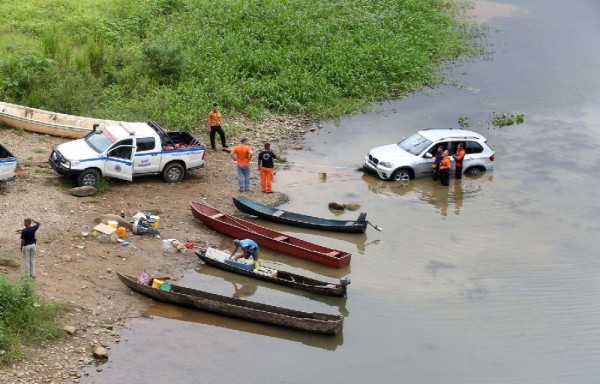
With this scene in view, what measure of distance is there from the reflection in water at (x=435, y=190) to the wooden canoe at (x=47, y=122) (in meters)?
8.74


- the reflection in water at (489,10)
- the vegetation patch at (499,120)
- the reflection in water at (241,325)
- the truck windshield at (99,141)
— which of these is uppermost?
the reflection in water at (489,10)

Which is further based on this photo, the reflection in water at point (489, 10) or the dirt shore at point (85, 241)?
the reflection in water at point (489, 10)

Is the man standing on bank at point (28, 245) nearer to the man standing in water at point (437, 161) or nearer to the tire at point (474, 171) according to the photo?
the man standing in water at point (437, 161)

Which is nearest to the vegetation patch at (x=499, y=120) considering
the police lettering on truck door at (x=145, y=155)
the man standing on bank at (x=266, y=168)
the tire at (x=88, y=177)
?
the man standing on bank at (x=266, y=168)

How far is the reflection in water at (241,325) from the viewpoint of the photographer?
18.7 meters

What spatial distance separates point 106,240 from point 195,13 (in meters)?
17.3

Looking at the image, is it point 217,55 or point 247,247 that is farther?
point 217,55

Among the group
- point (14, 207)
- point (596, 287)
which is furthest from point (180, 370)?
point (596, 287)

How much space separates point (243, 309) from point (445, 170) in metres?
10.3

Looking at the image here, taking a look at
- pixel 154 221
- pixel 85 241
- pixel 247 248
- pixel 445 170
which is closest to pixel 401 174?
pixel 445 170

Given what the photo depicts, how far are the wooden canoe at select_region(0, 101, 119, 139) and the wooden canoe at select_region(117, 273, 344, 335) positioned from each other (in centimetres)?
866

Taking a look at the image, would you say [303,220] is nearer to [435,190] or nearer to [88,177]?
[435,190]

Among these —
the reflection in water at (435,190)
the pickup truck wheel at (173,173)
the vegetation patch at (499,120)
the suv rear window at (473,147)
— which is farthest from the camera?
the vegetation patch at (499,120)

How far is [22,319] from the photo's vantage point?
17375mm
